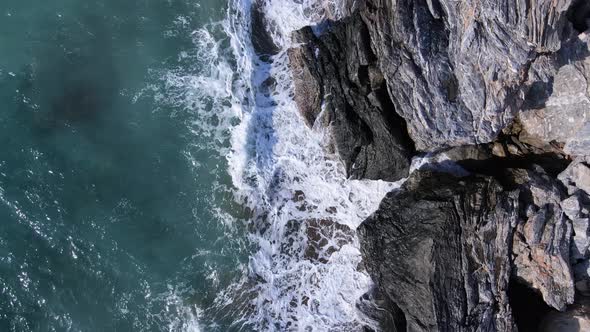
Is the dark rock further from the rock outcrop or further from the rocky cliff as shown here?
the rock outcrop

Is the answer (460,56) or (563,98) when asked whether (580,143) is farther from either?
(460,56)

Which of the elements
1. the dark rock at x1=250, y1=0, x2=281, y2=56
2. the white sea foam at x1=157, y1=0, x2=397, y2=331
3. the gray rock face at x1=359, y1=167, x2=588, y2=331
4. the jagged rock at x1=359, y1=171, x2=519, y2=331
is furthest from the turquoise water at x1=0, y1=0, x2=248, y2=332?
the gray rock face at x1=359, y1=167, x2=588, y2=331

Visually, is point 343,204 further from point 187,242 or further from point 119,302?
point 119,302

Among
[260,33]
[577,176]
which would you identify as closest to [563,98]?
[577,176]

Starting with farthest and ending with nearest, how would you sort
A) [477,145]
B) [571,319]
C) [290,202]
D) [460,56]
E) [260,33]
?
[260,33]
[290,202]
[477,145]
[571,319]
[460,56]

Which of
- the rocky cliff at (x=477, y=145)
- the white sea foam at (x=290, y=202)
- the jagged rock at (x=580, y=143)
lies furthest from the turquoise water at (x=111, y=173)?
the jagged rock at (x=580, y=143)

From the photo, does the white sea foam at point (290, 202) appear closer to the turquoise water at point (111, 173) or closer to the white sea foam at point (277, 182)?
the white sea foam at point (277, 182)
